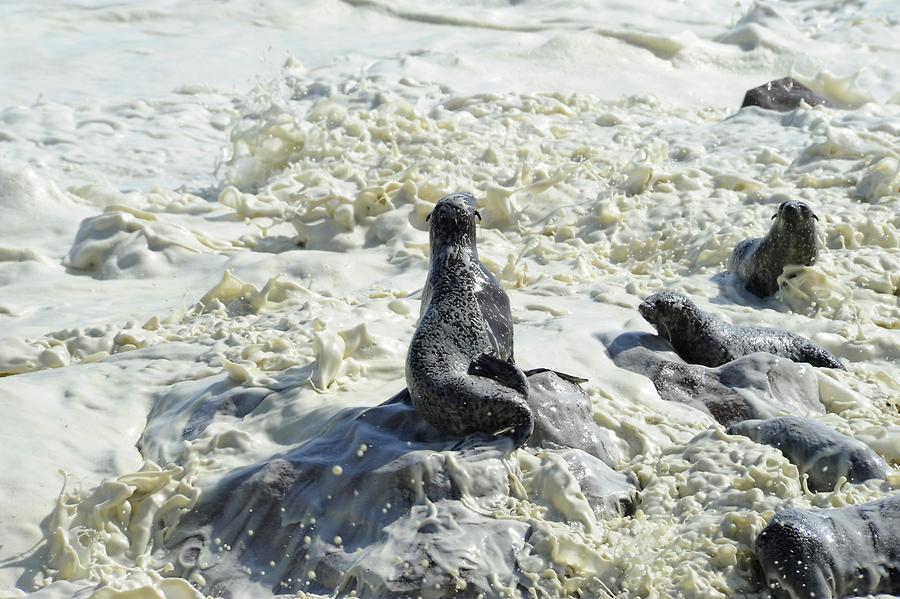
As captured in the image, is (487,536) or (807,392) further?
(807,392)

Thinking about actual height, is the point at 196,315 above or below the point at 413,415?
below

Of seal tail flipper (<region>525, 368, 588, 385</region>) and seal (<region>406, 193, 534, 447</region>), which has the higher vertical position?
seal (<region>406, 193, 534, 447</region>)

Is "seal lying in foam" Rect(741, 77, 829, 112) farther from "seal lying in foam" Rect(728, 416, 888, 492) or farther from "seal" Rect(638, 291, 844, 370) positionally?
"seal lying in foam" Rect(728, 416, 888, 492)

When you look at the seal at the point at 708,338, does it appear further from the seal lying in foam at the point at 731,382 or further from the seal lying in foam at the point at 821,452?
the seal lying in foam at the point at 821,452

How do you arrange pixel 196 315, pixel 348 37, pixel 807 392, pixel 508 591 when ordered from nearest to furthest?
pixel 508 591 < pixel 807 392 < pixel 196 315 < pixel 348 37

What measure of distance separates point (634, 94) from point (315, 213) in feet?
15.6

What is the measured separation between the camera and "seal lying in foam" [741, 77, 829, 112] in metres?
11.3

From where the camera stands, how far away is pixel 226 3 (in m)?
14.9

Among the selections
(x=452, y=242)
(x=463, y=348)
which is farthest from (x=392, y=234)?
(x=463, y=348)

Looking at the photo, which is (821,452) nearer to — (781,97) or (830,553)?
(830,553)

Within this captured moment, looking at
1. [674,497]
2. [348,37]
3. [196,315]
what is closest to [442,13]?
[348,37]

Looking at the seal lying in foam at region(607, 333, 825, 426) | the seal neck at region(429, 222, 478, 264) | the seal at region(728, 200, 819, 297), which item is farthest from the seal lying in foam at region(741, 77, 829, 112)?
the seal neck at region(429, 222, 478, 264)

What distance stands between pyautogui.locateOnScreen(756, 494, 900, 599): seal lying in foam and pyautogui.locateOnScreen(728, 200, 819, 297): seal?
355 centimetres

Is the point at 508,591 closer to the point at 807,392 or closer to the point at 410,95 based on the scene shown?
the point at 807,392
